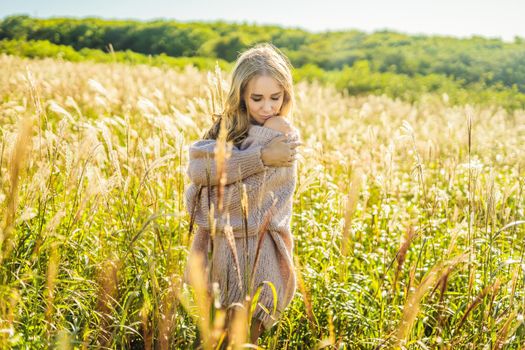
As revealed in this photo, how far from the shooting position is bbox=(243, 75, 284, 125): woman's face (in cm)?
229

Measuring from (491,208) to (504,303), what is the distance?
56 centimetres

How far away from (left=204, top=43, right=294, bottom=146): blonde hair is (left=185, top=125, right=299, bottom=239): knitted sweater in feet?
0.34

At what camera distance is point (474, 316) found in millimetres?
2412

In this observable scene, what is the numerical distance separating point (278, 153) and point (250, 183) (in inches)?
6.9

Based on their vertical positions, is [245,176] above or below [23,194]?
above

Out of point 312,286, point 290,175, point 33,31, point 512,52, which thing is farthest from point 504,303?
point 33,31

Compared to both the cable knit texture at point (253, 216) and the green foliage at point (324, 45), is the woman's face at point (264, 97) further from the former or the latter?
the green foliage at point (324, 45)

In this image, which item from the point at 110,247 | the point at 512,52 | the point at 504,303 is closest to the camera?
the point at 504,303

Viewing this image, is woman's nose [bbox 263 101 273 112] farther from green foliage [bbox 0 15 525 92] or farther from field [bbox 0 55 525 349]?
green foliage [bbox 0 15 525 92]

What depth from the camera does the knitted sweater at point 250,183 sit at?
83.0 inches

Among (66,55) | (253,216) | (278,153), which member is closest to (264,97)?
(278,153)

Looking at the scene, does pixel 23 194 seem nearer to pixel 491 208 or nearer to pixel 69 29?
pixel 491 208

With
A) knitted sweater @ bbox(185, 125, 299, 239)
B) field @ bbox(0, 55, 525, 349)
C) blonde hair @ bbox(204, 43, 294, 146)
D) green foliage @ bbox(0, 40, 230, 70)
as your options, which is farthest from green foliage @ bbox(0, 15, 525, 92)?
knitted sweater @ bbox(185, 125, 299, 239)

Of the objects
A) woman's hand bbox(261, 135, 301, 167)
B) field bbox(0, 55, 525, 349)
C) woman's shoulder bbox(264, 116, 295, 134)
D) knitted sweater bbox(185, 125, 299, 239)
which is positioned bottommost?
field bbox(0, 55, 525, 349)
